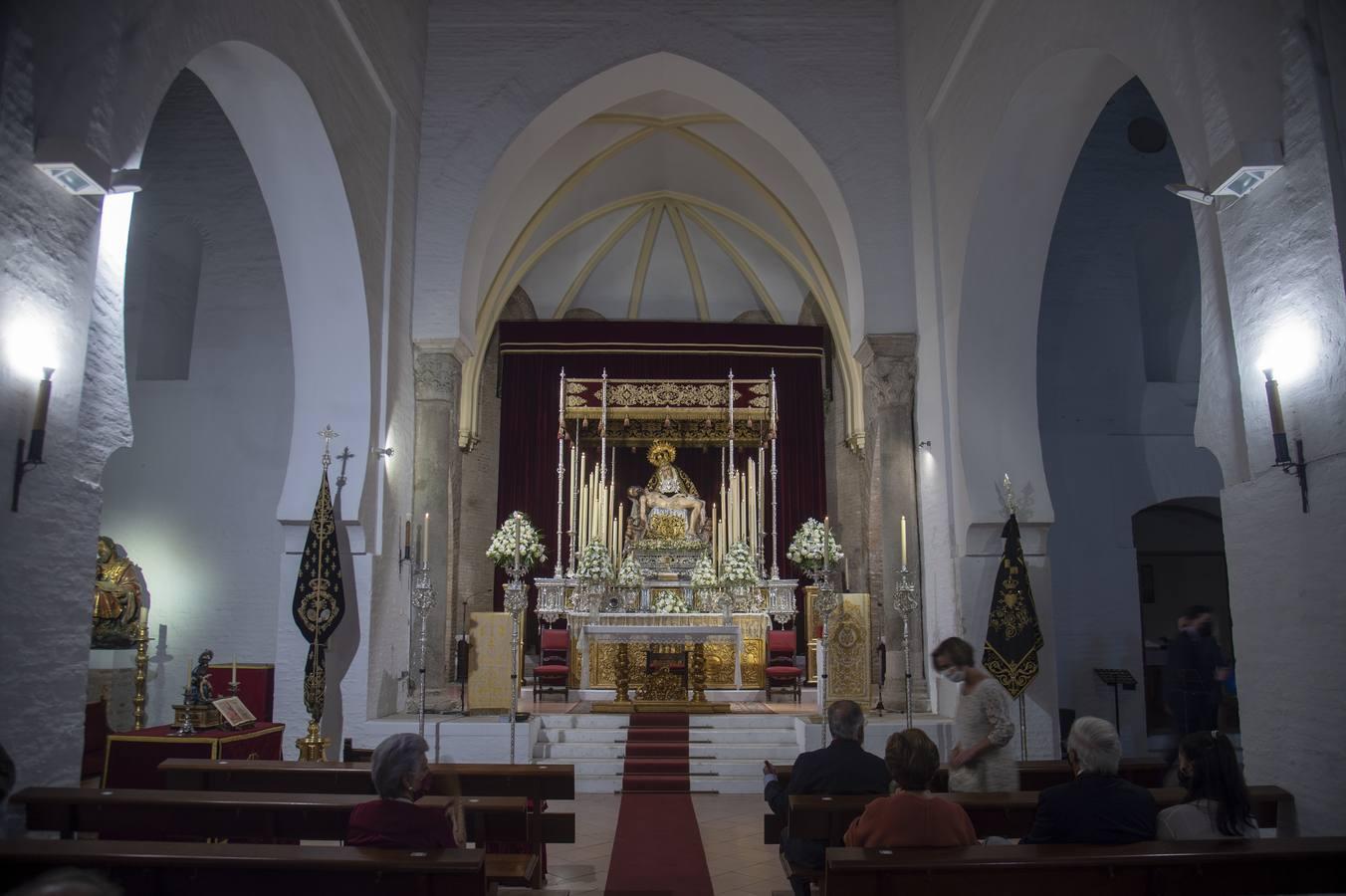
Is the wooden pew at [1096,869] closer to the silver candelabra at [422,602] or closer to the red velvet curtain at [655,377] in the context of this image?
the silver candelabra at [422,602]

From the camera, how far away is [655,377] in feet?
60.0

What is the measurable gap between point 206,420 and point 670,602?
619 centimetres

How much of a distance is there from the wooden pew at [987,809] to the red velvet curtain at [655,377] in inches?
511

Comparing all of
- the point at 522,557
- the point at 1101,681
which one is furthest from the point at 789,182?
the point at 1101,681

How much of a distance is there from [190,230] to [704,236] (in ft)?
29.2

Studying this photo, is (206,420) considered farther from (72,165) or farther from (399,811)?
(399,811)

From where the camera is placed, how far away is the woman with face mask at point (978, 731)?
17.2ft

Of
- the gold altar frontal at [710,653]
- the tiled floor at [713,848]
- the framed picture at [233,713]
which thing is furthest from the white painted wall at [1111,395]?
the framed picture at [233,713]

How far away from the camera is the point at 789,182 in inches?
595

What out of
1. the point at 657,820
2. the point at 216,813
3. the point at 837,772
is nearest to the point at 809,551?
the point at 657,820

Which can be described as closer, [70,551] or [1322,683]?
[1322,683]

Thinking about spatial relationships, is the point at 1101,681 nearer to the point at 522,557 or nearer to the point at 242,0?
the point at 522,557

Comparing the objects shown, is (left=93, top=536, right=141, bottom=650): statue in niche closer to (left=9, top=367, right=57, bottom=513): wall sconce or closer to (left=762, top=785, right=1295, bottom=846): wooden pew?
(left=9, top=367, right=57, bottom=513): wall sconce

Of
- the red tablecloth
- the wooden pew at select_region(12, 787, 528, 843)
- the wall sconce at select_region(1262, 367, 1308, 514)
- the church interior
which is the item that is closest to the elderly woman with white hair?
the church interior
